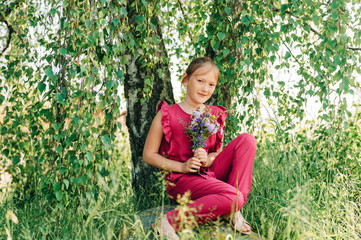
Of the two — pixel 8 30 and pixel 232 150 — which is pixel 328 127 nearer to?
pixel 232 150

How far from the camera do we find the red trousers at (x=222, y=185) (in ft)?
6.04

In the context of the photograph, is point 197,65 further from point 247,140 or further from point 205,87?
point 247,140

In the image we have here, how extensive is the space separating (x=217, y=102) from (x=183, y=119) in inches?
21.3

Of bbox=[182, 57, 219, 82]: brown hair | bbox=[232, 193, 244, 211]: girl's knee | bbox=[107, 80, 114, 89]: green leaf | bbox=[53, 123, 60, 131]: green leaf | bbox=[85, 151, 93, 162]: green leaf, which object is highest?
bbox=[182, 57, 219, 82]: brown hair

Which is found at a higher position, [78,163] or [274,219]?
[78,163]

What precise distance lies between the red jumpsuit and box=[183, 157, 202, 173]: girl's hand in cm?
5

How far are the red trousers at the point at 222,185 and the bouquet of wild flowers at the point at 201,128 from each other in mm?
171

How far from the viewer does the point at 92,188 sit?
1.85 m

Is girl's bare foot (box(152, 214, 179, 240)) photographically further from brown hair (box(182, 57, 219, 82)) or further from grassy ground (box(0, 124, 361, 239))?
brown hair (box(182, 57, 219, 82))

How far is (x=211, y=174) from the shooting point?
2111mm

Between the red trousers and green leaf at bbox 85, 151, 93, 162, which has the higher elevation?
green leaf at bbox 85, 151, 93, 162

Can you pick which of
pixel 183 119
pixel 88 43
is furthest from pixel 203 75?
pixel 88 43

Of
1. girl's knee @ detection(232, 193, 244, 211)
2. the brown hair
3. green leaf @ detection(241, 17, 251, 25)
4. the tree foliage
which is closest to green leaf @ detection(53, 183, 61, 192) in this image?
the tree foliage

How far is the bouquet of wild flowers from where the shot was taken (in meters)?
1.99
